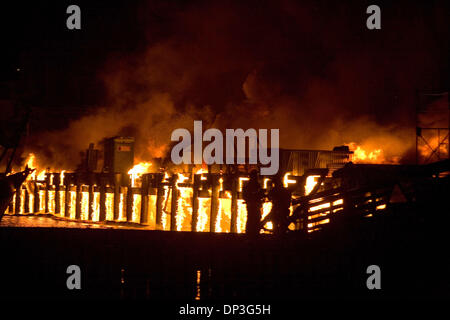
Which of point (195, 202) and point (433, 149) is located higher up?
point (433, 149)

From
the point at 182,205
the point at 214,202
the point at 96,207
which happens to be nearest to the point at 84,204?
the point at 96,207

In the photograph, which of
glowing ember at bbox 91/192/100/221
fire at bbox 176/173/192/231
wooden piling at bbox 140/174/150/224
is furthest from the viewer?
glowing ember at bbox 91/192/100/221

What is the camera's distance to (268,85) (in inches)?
898

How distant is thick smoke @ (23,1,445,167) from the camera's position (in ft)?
70.8

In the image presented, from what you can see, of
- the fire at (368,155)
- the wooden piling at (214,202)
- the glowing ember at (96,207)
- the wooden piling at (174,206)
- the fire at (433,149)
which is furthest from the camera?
the fire at (368,155)

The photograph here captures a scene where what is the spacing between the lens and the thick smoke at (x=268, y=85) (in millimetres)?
21578

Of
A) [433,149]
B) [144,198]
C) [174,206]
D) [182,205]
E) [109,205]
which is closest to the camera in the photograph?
[174,206]

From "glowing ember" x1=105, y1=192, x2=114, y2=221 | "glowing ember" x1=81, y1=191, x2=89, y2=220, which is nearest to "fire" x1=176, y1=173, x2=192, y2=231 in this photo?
"glowing ember" x1=105, y1=192, x2=114, y2=221

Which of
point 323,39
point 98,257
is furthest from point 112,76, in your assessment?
point 98,257

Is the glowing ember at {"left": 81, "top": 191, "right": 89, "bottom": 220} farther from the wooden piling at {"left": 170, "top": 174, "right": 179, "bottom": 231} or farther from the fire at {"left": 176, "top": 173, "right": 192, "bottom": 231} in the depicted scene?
the wooden piling at {"left": 170, "top": 174, "right": 179, "bottom": 231}

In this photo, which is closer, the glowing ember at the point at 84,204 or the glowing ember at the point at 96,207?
the glowing ember at the point at 96,207

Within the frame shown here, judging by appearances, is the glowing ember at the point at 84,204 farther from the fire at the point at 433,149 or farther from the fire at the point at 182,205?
the fire at the point at 433,149

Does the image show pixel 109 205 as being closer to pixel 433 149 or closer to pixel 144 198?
pixel 144 198

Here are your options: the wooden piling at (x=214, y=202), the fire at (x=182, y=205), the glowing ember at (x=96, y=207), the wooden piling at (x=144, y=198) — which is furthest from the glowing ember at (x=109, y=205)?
the wooden piling at (x=214, y=202)
